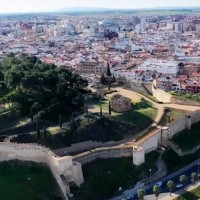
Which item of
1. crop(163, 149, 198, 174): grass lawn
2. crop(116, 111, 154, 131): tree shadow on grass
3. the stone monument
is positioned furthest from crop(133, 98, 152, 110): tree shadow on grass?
crop(163, 149, 198, 174): grass lawn

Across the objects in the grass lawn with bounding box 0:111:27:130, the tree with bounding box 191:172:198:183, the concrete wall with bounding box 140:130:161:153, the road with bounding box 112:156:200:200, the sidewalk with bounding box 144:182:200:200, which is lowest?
the road with bounding box 112:156:200:200

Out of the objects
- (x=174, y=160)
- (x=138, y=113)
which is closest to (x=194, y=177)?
(x=174, y=160)

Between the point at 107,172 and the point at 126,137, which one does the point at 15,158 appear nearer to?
the point at 107,172

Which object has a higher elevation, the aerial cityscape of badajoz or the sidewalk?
the aerial cityscape of badajoz

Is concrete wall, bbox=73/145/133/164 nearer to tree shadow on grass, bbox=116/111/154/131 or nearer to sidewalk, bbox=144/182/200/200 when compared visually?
tree shadow on grass, bbox=116/111/154/131

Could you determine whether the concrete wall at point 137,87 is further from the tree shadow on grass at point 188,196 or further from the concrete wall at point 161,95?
the tree shadow on grass at point 188,196

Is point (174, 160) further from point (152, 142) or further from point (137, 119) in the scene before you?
point (137, 119)
